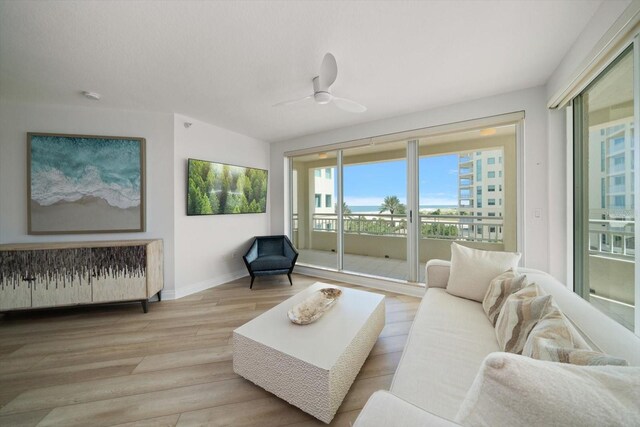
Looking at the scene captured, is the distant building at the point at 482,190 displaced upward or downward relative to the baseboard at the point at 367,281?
upward

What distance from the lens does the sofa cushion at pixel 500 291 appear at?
143 cm

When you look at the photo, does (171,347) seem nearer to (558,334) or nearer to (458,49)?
(558,334)

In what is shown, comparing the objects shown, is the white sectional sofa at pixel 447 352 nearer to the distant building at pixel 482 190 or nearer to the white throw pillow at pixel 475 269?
the white throw pillow at pixel 475 269

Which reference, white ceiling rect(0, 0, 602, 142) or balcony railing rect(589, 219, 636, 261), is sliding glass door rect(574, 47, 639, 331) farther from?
white ceiling rect(0, 0, 602, 142)

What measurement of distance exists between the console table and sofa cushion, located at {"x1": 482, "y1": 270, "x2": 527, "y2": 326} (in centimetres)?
320

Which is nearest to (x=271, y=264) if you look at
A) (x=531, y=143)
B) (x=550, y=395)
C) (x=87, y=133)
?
(x=87, y=133)

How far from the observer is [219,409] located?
1.31 m

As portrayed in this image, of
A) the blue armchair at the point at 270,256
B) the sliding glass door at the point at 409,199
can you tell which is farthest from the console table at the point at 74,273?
the sliding glass door at the point at 409,199

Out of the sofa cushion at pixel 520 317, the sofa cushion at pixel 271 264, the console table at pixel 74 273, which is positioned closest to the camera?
the sofa cushion at pixel 520 317

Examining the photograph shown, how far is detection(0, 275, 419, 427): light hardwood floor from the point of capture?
1.28m

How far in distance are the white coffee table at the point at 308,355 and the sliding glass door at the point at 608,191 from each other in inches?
60.1

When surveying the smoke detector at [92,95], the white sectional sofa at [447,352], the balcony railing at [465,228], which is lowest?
the white sectional sofa at [447,352]

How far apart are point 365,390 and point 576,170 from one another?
252 cm

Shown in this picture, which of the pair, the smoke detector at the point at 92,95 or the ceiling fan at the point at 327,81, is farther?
the smoke detector at the point at 92,95
